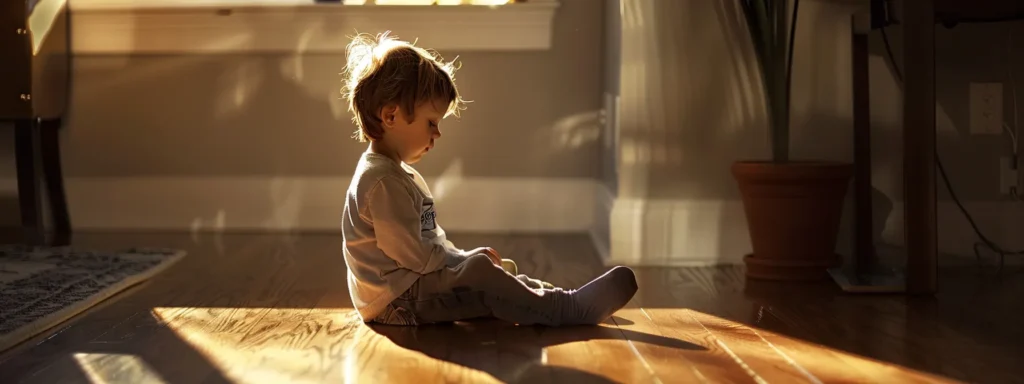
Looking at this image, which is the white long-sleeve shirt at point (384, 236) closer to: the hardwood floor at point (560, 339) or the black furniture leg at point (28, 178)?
the hardwood floor at point (560, 339)

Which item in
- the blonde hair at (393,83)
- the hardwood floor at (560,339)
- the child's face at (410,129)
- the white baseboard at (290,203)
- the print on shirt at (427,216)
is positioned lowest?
the hardwood floor at (560,339)

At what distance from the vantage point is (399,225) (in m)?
1.66

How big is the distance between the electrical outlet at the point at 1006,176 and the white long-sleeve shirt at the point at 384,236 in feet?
4.64

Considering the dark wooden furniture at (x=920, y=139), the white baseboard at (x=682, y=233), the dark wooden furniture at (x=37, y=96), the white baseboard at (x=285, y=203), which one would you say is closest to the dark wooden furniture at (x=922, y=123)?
the dark wooden furniture at (x=920, y=139)

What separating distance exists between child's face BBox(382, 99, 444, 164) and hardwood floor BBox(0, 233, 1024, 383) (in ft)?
0.94

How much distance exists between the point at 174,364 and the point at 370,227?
0.39m

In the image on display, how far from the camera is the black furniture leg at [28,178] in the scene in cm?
290

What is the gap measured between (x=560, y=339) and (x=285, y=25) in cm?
179

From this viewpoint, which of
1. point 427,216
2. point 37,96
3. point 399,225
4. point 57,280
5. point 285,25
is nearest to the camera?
point 399,225

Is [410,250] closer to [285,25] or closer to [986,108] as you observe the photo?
[986,108]

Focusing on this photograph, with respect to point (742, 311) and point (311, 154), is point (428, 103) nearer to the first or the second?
point (742, 311)

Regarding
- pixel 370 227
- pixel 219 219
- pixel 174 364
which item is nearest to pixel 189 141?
pixel 219 219

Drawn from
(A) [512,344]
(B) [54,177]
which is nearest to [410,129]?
(A) [512,344]

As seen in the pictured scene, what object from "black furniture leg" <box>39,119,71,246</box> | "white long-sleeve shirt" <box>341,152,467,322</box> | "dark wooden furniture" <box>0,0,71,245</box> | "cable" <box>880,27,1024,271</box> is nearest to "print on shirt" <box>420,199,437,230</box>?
"white long-sleeve shirt" <box>341,152,467,322</box>
